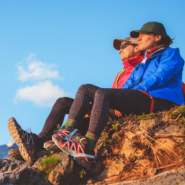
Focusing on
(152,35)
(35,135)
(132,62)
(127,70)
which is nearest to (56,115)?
(35,135)

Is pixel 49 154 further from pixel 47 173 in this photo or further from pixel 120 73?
pixel 120 73

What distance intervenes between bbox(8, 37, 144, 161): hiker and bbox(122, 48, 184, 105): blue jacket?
81 cm

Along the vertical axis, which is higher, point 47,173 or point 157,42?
point 157,42

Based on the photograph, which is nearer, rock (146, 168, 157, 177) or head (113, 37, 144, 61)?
rock (146, 168, 157, 177)

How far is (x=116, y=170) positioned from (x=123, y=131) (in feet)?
1.93

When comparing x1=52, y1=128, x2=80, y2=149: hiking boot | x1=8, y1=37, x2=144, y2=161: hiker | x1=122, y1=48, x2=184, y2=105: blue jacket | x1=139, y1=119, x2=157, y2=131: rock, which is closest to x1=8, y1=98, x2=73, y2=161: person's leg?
x1=8, y1=37, x2=144, y2=161: hiker

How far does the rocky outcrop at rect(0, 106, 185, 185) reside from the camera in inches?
115

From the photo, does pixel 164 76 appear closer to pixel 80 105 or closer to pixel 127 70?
pixel 80 105

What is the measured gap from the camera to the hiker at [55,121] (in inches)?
140

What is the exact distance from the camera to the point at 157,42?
439 cm

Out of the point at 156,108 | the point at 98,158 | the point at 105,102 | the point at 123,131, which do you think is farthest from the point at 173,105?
the point at 98,158

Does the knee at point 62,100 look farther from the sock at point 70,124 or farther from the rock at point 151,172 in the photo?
the rock at point 151,172

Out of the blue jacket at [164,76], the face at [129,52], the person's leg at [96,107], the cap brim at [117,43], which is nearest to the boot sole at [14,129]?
the person's leg at [96,107]

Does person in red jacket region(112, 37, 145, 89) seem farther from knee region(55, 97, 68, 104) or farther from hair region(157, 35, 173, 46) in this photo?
knee region(55, 97, 68, 104)
